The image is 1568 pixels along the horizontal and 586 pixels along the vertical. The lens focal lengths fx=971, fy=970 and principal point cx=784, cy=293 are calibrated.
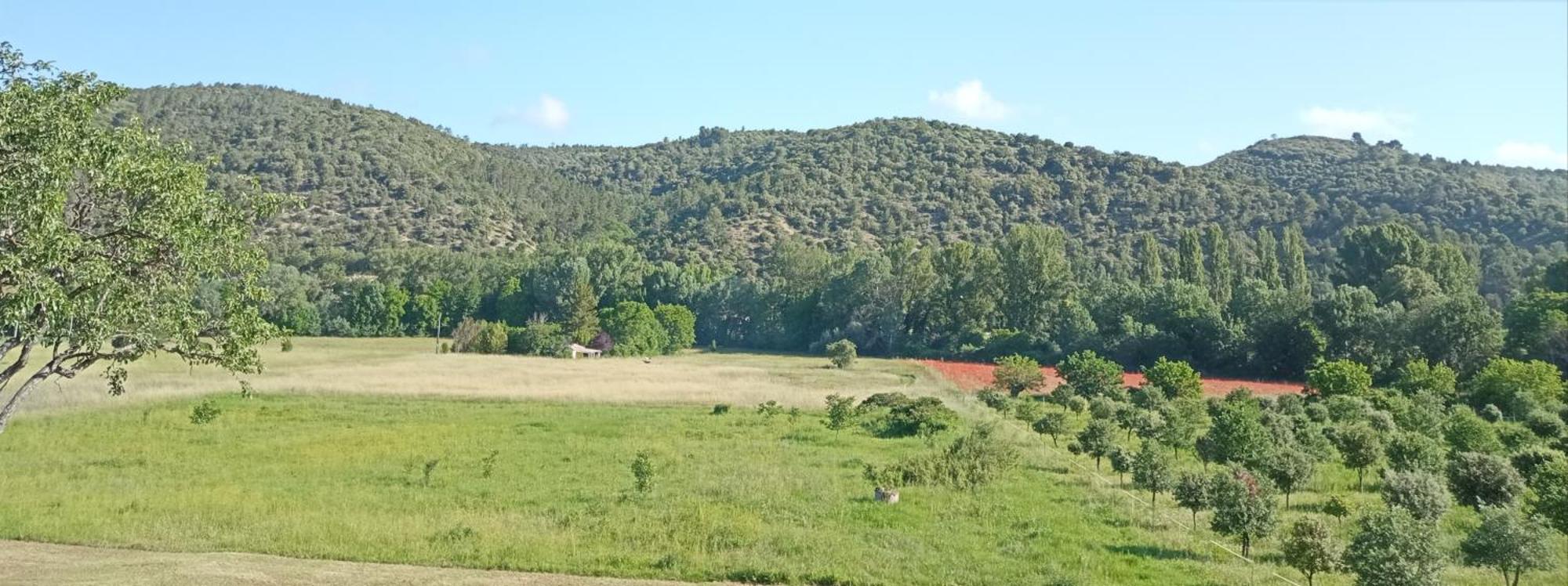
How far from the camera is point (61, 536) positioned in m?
21.6

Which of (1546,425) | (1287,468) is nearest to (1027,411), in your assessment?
(1287,468)

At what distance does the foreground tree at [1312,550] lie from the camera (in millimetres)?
18578

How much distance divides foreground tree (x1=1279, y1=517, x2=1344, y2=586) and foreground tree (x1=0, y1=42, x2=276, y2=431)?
67.3 ft

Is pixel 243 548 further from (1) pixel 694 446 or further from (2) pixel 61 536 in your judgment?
(1) pixel 694 446

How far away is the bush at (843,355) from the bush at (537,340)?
28330 mm

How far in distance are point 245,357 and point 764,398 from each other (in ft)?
124

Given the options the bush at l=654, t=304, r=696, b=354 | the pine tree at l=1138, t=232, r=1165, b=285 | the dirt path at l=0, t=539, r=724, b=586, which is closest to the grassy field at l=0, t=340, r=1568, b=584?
the dirt path at l=0, t=539, r=724, b=586

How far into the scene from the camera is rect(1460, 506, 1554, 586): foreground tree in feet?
61.1

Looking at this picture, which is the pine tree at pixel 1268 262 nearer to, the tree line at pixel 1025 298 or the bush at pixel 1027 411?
the tree line at pixel 1025 298

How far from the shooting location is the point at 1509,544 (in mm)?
18703

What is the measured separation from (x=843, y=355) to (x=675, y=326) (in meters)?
30.6

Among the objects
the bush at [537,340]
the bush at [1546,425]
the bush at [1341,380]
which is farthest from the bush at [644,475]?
the bush at [537,340]

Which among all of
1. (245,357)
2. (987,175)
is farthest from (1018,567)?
(987,175)

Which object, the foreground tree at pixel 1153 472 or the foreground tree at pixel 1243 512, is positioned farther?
the foreground tree at pixel 1153 472
